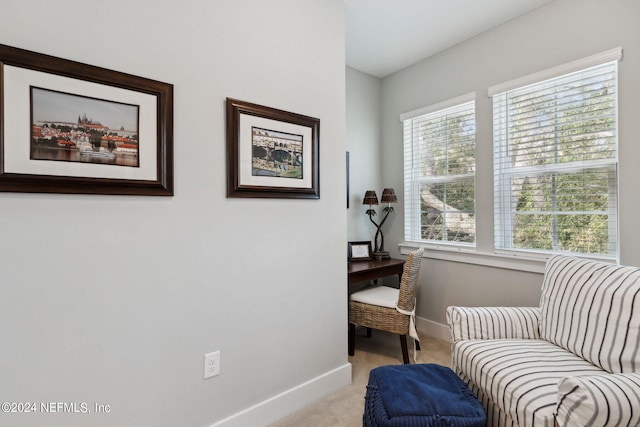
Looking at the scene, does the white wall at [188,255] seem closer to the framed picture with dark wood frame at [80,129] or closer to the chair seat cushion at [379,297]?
the framed picture with dark wood frame at [80,129]

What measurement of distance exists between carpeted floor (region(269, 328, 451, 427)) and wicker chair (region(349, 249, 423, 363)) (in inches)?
7.0

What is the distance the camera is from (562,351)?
1559 mm

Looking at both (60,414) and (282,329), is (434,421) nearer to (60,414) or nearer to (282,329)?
(282,329)

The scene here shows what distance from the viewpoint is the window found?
279cm

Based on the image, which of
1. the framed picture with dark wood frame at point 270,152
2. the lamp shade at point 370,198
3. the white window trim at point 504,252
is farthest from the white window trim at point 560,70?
the framed picture with dark wood frame at point 270,152

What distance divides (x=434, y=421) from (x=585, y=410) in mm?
478

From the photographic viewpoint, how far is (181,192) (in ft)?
4.89

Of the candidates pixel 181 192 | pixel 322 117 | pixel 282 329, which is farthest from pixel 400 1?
pixel 282 329

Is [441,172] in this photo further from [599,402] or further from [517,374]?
[599,402]

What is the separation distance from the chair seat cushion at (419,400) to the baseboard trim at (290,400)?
630 mm

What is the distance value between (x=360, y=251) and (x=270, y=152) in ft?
5.23

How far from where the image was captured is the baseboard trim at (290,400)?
5.47 ft

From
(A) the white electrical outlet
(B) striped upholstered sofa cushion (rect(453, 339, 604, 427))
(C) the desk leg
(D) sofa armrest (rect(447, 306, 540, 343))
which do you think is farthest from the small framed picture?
(A) the white electrical outlet

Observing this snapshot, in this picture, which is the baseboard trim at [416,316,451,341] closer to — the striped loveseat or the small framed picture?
the small framed picture
